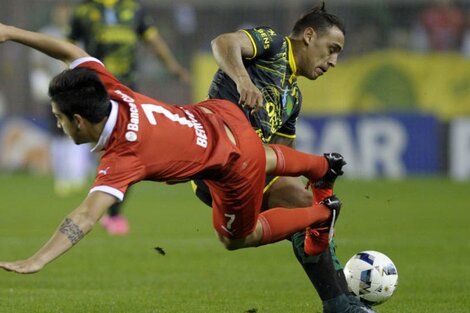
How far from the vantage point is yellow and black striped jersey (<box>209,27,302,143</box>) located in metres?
7.05

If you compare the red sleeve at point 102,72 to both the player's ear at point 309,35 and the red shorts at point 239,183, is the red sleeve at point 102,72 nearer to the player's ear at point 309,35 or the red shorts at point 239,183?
the red shorts at point 239,183

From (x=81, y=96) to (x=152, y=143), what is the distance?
0.45 meters

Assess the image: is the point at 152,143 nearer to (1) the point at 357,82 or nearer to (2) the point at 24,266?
(2) the point at 24,266

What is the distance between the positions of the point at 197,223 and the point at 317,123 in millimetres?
7088

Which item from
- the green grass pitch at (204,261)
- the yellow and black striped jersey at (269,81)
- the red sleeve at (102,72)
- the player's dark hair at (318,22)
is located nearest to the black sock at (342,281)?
the green grass pitch at (204,261)

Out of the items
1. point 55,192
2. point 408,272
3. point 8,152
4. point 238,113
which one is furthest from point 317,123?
point 238,113

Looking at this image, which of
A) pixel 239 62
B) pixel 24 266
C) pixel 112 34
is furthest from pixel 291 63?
pixel 112 34

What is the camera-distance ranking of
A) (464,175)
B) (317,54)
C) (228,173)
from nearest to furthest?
(228,173) → (317,54) → (464,175)

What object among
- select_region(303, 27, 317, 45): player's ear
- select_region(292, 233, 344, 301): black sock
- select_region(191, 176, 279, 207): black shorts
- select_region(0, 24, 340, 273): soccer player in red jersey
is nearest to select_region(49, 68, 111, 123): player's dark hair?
select_region(0, 24, 340, 273): soccer player in red jersey

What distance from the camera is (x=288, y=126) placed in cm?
750

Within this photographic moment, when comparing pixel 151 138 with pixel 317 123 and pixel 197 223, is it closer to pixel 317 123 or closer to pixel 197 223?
pixel 197 223

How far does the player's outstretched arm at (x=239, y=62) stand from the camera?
249 inches

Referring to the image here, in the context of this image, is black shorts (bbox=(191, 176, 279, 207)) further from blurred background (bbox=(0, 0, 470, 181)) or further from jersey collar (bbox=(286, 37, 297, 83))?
blurred background (bbox=(0, 0, 470, 181))

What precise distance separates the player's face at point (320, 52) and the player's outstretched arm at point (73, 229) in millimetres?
2122
